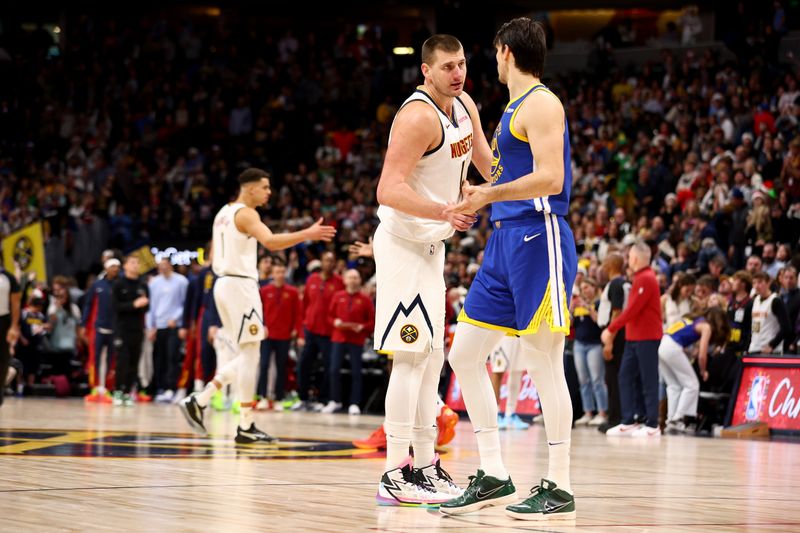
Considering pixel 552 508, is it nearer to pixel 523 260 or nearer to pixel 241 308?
pixel 523 260

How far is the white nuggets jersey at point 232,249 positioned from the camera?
10.2 m

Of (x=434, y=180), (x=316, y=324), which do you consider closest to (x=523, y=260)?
(x=434, y=180)

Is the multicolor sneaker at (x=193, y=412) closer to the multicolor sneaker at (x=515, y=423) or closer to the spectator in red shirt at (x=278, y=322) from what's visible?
the multicolor sneaker at (x=515, y=423)

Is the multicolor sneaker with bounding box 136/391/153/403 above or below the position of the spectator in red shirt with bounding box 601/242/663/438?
below

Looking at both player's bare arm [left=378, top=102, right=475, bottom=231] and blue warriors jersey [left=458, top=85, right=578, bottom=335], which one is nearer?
blue warriors jersey [left=458, top=85, right=578, bottom=335]

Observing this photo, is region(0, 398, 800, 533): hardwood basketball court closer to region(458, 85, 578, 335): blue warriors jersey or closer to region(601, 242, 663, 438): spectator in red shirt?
region(458, 85, 578, 335): blue warriors jersey

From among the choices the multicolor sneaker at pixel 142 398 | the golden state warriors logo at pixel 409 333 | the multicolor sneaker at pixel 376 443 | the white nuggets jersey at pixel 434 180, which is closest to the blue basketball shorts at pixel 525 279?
the golden state warriors logo at pixel 409 333

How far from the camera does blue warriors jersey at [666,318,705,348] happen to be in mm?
14305

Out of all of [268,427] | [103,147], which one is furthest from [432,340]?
[103,147]

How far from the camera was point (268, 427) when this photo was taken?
12.3 meters

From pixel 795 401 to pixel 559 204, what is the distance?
8.44 meters

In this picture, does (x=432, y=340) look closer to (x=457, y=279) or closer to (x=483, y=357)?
(x=483, y=357)

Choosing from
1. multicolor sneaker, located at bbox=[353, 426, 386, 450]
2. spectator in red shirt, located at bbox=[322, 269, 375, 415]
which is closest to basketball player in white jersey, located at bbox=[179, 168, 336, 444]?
multicolor sneaker, located at bbox=[353, 426, 386, 450]

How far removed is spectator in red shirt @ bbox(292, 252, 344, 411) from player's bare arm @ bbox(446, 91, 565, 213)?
11.5 m
